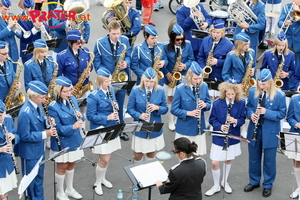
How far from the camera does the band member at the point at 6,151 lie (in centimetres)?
797

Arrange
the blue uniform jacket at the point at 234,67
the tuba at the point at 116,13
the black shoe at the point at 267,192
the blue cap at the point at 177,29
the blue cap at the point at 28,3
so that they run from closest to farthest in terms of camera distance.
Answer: the black shoe at the point at 267,192 < the blue uniform jacket at the point at 234,67 < the blue cap at the point at 177,29 < the blue cap at the point at 28,3 < the tuba at the point at 116,13

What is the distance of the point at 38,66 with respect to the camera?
10391 mm

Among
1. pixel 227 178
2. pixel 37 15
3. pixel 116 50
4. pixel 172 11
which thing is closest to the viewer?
pixel 227 178

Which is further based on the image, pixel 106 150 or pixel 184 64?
pixel 184 64

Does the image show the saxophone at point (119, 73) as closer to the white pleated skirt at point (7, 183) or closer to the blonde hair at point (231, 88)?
the blonde hair at point (231, 88)

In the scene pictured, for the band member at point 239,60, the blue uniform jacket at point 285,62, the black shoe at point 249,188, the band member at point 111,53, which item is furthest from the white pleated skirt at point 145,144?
the blue uniform jacket at point 285,62

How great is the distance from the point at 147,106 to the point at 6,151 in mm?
2689

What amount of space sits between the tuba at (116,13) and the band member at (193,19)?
136 centimetres

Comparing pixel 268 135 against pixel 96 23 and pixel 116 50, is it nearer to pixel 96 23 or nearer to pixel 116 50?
pixel 116 50

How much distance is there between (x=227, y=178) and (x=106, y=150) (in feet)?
8.17

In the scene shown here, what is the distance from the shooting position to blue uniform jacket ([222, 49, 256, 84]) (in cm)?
1098

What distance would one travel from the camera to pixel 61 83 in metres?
8.79

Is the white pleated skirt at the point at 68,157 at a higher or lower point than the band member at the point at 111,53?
lower

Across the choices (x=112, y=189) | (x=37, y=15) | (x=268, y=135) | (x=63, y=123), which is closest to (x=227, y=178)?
(x=268, y=135)
